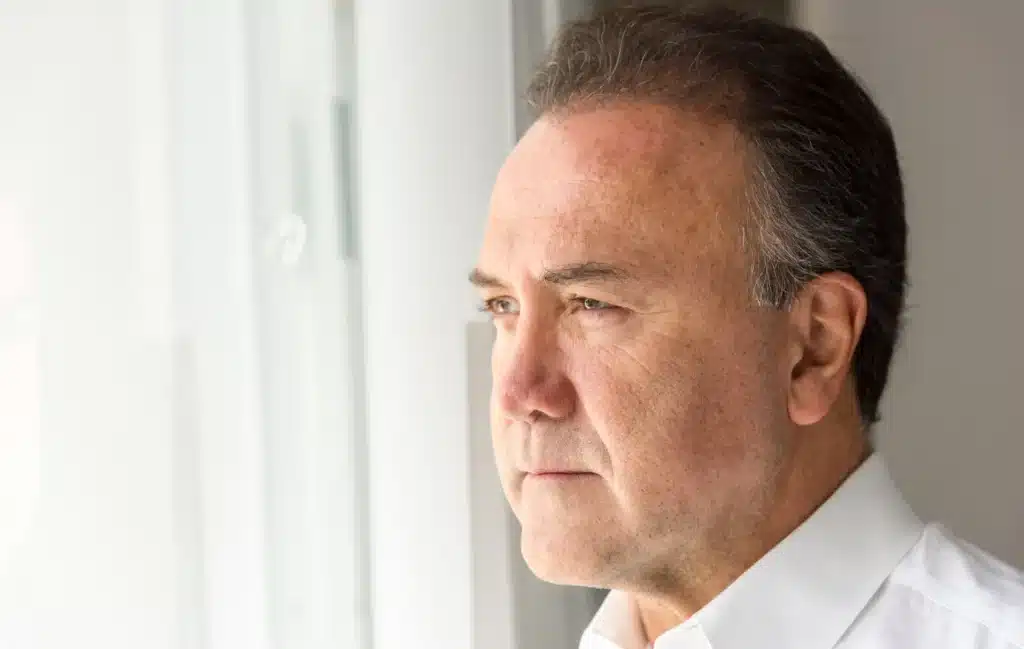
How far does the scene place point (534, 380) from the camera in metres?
0.99

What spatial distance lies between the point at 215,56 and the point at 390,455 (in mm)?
504

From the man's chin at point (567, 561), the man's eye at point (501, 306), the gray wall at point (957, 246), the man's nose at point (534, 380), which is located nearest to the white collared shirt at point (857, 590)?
the man's chin at point (567, 561)

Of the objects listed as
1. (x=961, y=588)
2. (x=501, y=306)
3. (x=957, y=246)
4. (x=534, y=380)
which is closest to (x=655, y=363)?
(x=534, y=380)

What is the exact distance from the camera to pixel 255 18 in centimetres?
112

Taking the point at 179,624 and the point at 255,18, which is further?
the point at 255,18

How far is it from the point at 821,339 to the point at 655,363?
0.18 metres

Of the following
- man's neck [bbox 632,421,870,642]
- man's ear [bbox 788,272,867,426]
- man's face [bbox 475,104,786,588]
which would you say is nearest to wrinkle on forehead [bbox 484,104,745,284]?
man's face [bbox 475,104,786,588]

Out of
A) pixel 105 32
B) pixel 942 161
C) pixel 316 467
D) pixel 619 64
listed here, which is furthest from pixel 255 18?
pixel 942 161

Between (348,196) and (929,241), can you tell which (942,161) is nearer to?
(929,241)

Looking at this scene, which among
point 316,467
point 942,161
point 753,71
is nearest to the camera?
point 753,71

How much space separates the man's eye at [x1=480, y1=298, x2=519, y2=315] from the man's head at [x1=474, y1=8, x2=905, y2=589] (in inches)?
2.1

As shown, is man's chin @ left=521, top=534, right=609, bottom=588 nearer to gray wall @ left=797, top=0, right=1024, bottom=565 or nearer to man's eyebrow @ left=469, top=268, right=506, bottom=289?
man's eyebrow @ left=469, top=268, right=506, bottom=289

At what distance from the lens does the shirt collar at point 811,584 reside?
0.99 m

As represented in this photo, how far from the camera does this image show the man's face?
3.18 ft
